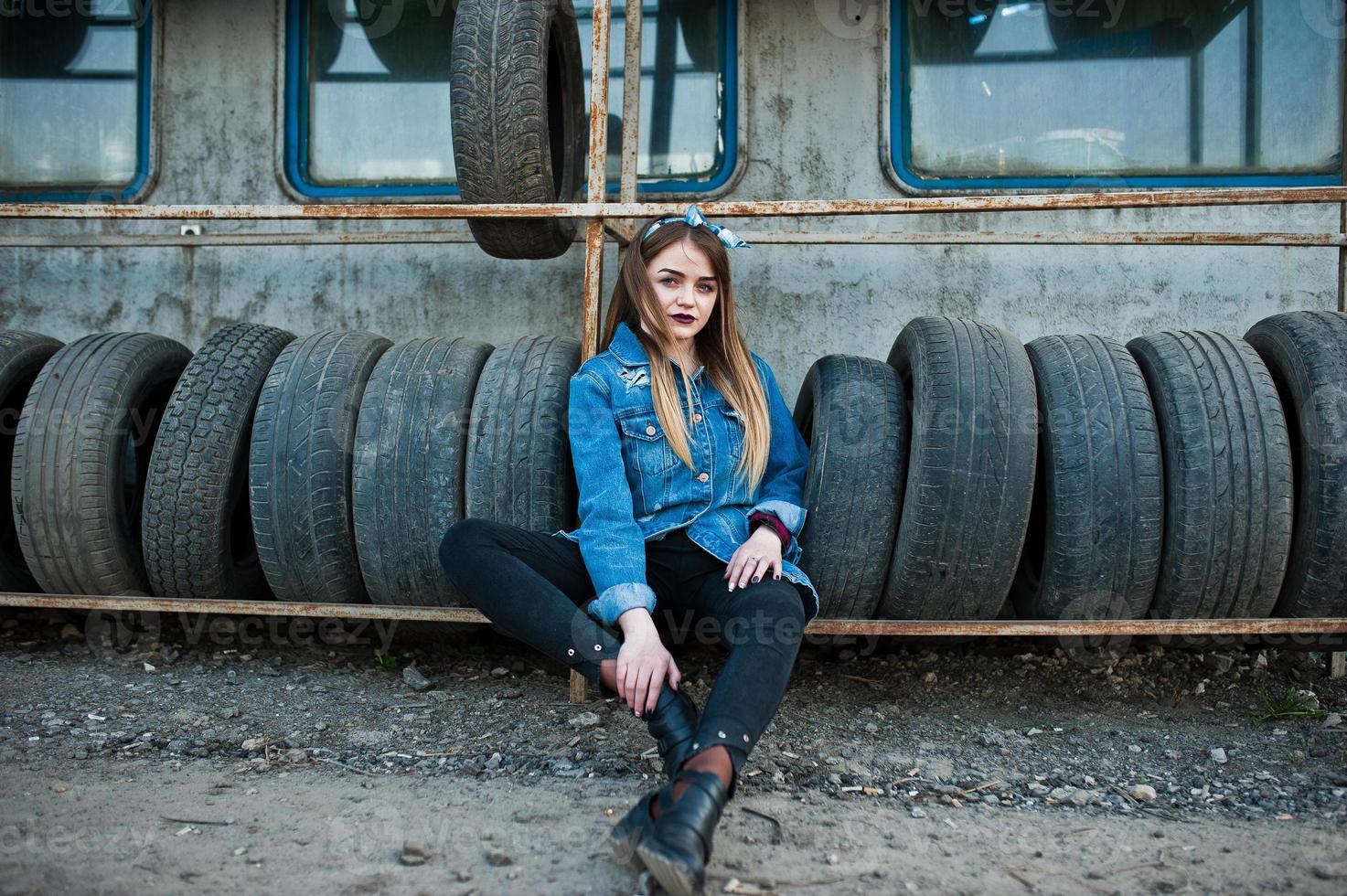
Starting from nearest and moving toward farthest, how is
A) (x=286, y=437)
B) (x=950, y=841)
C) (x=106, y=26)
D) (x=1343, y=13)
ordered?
(x=950, y=841), (x=286, y=437), (x=1343, y=13), (x=106, y=26)

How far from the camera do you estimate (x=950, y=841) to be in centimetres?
190

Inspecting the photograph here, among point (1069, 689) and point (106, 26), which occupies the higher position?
point (106, 26)

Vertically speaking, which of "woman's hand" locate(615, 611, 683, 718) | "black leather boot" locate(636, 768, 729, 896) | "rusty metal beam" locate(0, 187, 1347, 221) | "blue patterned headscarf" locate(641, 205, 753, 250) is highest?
"rusty metal beam" locate(0, 187, 1347, 221)

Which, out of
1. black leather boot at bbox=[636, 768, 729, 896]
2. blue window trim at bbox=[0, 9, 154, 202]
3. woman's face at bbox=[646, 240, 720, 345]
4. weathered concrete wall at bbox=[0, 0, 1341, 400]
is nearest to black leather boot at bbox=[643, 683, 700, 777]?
black leather boot at bbox=[636, 768, 729, 896]

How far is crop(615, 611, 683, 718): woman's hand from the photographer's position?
6.14 feet

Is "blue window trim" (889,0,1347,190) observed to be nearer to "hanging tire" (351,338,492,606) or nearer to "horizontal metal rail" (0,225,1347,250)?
"horizontal metal rail" (0,225,1347,250)

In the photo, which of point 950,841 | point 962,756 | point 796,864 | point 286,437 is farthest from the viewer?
point 286,437

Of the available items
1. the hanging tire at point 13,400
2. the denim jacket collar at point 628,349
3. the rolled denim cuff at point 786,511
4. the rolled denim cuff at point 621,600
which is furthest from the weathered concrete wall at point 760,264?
the rolled denim cuff at point 621,600

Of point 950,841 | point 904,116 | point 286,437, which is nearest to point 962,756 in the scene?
point 950,841

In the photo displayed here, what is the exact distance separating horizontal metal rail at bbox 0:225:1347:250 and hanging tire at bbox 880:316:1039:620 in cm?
103

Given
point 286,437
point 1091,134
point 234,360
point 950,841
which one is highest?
point 1091,134

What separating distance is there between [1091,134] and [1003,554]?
224 centimetres

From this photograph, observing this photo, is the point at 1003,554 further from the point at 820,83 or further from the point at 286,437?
the point at 820,83

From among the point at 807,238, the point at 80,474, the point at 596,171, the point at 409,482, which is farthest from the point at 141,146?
the point at 807,238
